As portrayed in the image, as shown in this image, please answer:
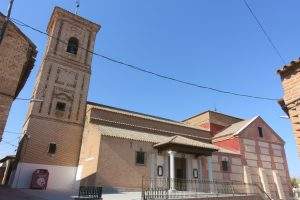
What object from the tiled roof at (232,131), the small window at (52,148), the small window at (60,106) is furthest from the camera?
the tiled roof at (232,131)

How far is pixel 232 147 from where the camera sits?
28.2 meters

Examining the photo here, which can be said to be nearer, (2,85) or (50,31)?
(2,85)

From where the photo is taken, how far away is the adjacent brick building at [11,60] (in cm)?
1144

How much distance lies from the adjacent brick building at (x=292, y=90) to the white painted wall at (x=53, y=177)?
687 inches

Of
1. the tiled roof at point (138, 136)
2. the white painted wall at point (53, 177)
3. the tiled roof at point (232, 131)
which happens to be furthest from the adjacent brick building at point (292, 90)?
the tiled roof at point (232, 131)

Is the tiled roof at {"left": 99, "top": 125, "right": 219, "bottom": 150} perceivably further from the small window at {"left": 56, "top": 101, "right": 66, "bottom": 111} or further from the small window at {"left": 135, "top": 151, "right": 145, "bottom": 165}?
the small window at {"left": 56, "top": 101, "right": 66, "bottom": 111}

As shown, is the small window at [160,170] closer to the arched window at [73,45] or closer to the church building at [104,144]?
the church building at [104,144]

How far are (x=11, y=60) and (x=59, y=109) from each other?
11332 millimetres

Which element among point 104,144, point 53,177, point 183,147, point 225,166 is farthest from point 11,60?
point 225,166

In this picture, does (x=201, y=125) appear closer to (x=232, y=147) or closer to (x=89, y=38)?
(x=232, y=147)

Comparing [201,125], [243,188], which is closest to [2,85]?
[243,188]

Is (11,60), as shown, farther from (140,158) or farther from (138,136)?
(138,136)

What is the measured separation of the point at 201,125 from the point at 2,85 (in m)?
24.8

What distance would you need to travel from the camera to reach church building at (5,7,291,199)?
20109 millimetres
